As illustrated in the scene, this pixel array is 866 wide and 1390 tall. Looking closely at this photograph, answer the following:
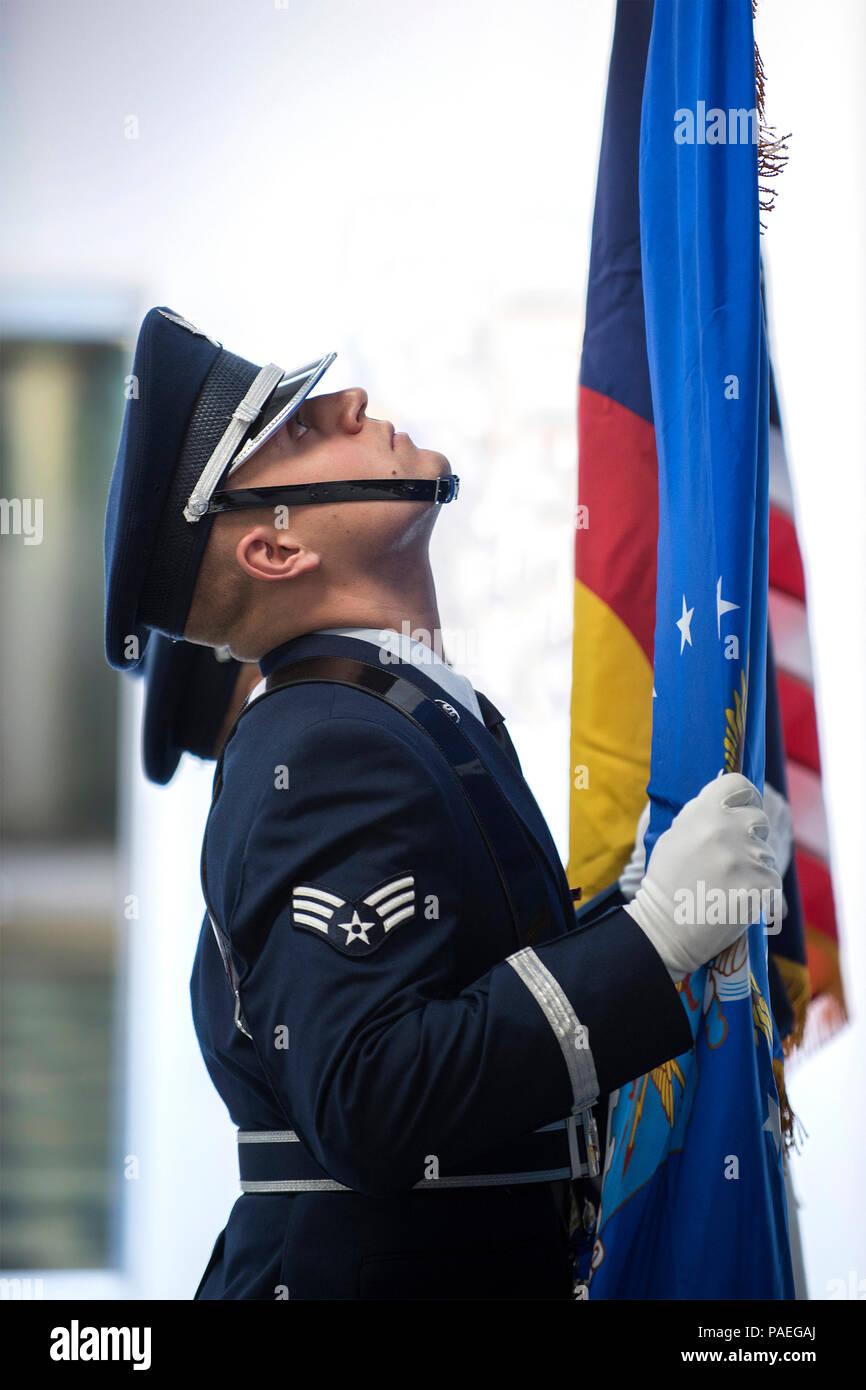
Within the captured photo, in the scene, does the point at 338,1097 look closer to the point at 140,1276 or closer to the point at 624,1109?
the point at 624,1109

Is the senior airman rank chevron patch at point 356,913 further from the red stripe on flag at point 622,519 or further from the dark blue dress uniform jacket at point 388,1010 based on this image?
the red stripe on flag at point 622,519

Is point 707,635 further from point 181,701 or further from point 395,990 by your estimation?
point 181,701

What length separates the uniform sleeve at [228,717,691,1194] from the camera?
0.81 m

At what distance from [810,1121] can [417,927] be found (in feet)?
4.78

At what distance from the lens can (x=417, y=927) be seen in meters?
0.86

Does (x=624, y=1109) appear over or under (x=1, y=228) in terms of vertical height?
under

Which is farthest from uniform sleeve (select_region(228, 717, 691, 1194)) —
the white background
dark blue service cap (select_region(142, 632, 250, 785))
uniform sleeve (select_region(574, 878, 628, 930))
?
the white background

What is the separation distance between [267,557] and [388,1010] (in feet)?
1.42

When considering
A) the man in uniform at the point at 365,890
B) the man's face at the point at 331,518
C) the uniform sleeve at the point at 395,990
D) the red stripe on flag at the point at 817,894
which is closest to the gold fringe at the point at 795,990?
the red stripe on flag at the point at 817,894

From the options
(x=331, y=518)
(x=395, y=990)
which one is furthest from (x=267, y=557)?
(x=395, y=990)

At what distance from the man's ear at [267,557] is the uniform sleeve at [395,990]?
0.19 metres

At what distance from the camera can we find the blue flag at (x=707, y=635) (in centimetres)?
102

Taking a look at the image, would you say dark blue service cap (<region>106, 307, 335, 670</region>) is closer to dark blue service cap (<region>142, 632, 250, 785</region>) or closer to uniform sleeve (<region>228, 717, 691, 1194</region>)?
uniform sleeve (<region>228, 717, 691, 1194</region>)
